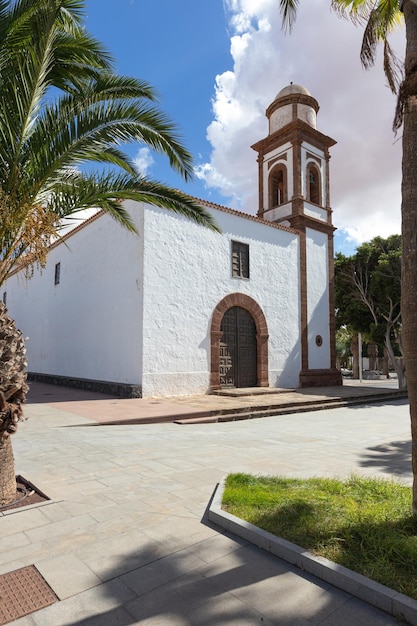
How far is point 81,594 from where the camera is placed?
2.42 m

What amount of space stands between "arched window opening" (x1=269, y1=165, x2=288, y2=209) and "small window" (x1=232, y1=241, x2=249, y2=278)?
4.17 metres

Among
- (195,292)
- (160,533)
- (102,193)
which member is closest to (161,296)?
(195,292)

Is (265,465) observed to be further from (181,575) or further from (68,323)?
(68,323)

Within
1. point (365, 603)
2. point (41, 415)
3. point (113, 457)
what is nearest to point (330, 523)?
point (365, 603)

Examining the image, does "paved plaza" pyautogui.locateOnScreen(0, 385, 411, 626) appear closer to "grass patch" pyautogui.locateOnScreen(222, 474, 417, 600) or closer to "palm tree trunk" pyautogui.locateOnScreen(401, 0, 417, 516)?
"grass patch" pyautogui.locateOnScreen(222, 474, 417, 600)

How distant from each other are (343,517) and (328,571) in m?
0.75

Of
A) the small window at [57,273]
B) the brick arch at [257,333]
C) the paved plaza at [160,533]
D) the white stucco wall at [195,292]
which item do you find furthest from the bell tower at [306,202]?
the paved plaza at [160,533]

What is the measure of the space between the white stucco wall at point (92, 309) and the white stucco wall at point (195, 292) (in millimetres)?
432

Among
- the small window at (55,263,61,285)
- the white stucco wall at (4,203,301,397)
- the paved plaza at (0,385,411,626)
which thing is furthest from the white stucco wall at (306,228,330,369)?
the small window at (55,263,61,285)

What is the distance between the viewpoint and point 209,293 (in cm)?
1361

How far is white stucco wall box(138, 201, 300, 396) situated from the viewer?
40.1 ft

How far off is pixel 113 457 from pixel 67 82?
509 centimetres

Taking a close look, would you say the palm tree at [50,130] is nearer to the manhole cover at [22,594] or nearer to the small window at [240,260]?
the manhole cover at [22,594]

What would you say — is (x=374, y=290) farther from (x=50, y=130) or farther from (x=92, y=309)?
(x=50, y=130)
